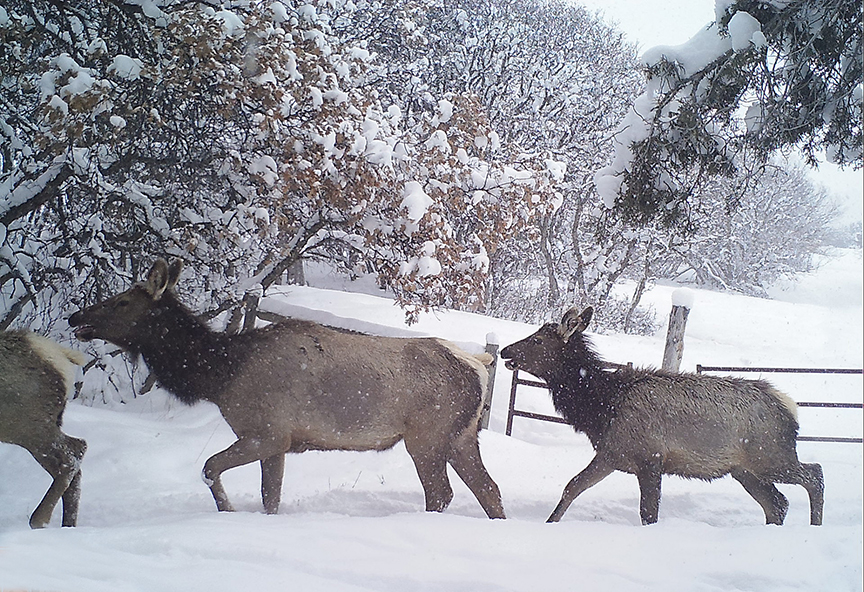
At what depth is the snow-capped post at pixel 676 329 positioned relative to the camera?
2.56m

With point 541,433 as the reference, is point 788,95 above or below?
above

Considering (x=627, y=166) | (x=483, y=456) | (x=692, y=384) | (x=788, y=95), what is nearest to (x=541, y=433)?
(x=483, y=456)

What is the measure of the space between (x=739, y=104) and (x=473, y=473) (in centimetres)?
168

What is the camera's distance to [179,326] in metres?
2.33

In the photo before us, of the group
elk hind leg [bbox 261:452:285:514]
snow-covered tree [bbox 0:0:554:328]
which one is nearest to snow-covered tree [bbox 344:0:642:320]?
snow-covered tree [bbox 0:0:554:328]

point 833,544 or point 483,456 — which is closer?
point 833,544

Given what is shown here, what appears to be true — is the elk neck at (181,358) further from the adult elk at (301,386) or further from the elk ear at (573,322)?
the elk ear at (573,322)

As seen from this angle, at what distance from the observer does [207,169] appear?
105 inches

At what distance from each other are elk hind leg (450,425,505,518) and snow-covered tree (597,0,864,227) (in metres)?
1.12

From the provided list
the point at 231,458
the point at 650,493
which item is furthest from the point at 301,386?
the point at 650,493

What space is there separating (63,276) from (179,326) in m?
0.68

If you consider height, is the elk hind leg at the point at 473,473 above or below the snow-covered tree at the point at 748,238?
below

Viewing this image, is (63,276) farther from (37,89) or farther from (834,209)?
(834,209)

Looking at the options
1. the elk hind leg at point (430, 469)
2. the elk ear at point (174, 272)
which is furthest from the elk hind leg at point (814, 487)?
the elk ear at point (174, 272)
